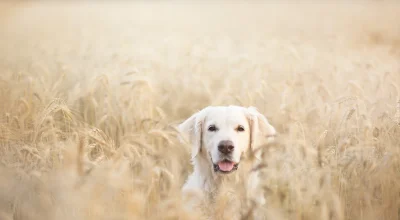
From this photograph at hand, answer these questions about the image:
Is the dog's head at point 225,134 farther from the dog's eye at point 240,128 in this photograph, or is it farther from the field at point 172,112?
the field at point 172,112

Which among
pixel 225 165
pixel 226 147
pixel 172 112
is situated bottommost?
pixel 225 165

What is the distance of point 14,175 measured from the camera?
2.24 m

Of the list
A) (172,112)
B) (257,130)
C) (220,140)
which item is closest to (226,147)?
(220,140)

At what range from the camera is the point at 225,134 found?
2.98 meters

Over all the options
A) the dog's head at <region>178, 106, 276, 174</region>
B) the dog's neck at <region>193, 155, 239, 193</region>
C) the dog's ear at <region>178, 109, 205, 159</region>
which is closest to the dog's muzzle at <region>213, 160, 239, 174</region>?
the dog's head at <region>178, 106, 276, 174</region>

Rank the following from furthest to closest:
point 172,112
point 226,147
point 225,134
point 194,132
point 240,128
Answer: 1. point 172,112
2. point 194,132
3. point 240,128
4. point 225,134
5. point 226,147

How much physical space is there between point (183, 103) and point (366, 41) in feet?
15.9

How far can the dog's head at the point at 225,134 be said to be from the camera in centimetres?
293

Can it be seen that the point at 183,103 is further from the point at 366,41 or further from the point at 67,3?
the point at 67,3

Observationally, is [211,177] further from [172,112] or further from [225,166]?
[172,112]

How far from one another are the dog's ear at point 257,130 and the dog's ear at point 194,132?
1.03 ft

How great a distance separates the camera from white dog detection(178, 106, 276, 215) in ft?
9.68

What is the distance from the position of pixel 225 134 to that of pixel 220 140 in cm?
9

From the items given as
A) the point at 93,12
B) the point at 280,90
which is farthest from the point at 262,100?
the point at 93,12
